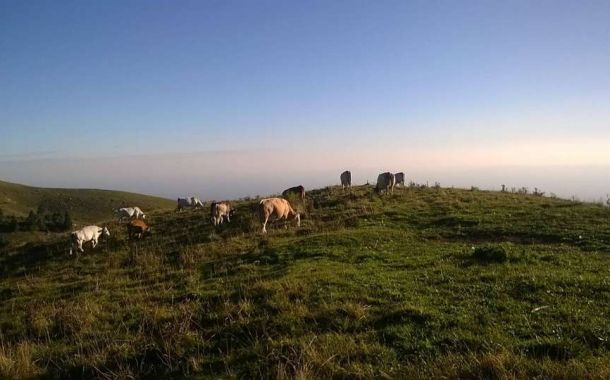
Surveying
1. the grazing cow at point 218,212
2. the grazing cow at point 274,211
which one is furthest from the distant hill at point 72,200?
the grazing cow at point 274,211

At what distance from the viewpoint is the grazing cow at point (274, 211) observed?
22.3 meters

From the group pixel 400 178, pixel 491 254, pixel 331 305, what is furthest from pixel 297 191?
pixel 331 305

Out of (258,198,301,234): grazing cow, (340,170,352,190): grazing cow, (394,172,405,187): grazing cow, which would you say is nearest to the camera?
(258,198,301,234): grazing cow

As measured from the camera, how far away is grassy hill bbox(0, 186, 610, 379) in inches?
301

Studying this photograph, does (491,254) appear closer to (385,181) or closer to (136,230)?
(136,230)

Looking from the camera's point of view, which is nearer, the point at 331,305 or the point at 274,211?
the point at 331,305

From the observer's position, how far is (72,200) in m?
134

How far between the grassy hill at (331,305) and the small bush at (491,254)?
0.12 feet

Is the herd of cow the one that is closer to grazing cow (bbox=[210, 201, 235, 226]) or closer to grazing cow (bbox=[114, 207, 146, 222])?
grazing cow (bbox=[210, 201, 235, 226])

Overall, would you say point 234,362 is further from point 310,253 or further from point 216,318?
point 310,253

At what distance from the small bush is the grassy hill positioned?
0.04 meters

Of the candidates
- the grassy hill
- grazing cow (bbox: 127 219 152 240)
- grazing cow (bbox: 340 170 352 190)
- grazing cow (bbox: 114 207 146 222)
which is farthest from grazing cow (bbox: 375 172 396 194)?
grazing cow (bbox: 114 207 146 222)

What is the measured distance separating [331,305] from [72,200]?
14048 cm

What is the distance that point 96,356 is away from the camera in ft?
28.6
